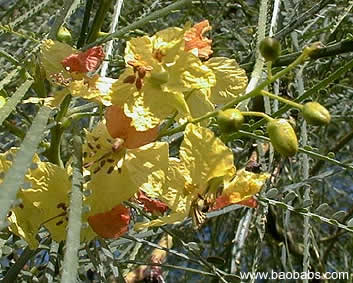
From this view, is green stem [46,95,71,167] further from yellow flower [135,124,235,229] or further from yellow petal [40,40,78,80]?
yellow flower [135,124,235,229]

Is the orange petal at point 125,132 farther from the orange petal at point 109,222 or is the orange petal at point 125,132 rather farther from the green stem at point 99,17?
the green stem at point 99,17

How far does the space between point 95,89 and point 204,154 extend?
0.43 ft

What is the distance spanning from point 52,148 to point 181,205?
17 cm

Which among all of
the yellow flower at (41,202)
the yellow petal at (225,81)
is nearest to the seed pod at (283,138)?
the yellow petal at (225,81)

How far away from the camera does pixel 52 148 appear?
85 centimetres

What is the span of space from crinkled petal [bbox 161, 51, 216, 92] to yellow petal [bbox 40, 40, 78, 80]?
0.13 metres

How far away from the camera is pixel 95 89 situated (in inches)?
30.3

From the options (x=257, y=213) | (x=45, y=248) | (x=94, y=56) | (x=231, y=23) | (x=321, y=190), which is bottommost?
(x=321, y=190)

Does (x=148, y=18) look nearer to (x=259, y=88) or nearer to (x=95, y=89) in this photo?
(x=95, y=89)

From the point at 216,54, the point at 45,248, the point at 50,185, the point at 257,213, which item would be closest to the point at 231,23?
the point at 216,54

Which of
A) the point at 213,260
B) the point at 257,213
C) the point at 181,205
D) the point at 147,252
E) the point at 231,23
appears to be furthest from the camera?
the point at 231,23

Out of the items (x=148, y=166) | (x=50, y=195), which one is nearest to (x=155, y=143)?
(x=148, y=166)

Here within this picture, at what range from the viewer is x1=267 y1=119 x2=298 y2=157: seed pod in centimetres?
68

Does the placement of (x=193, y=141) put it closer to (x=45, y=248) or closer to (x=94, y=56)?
(x=94, y=56)
